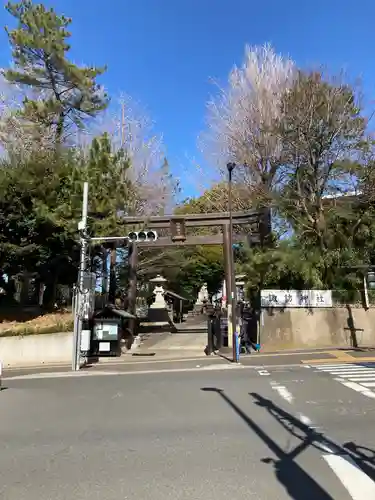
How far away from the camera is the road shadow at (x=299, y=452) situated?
511 centimetres

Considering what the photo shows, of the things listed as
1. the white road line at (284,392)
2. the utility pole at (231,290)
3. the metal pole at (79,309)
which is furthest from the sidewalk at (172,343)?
the white road line at (284,392)

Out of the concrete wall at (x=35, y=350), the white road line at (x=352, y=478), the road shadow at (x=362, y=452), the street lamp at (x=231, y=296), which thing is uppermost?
the street lamp at (x=231, y=296)

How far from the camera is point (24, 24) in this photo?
30.2 meters

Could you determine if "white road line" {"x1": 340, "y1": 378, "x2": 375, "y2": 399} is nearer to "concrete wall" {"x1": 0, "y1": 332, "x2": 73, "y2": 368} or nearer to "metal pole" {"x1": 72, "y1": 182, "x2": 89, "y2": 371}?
"metal pole" {"x1": 72, "y1": 182, "x2": 89, "y2": 371}

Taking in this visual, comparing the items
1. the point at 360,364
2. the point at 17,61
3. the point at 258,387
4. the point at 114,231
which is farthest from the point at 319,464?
the point at 17,61

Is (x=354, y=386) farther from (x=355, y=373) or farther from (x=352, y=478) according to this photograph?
(x=352, y=478)

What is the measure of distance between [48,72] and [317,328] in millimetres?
21746

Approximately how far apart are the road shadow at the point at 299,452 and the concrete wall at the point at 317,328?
54.3ft

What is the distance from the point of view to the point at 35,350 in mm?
23312

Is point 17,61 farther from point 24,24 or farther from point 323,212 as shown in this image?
point 323,212

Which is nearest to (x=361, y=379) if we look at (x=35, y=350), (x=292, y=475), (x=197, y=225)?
(x=292, y=475)

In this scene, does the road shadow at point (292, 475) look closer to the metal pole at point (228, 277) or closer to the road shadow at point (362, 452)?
the road shadow at point (362, 452)

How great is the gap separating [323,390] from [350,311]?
15511 millimetres

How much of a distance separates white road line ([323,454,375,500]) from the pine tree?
87.7 feet
